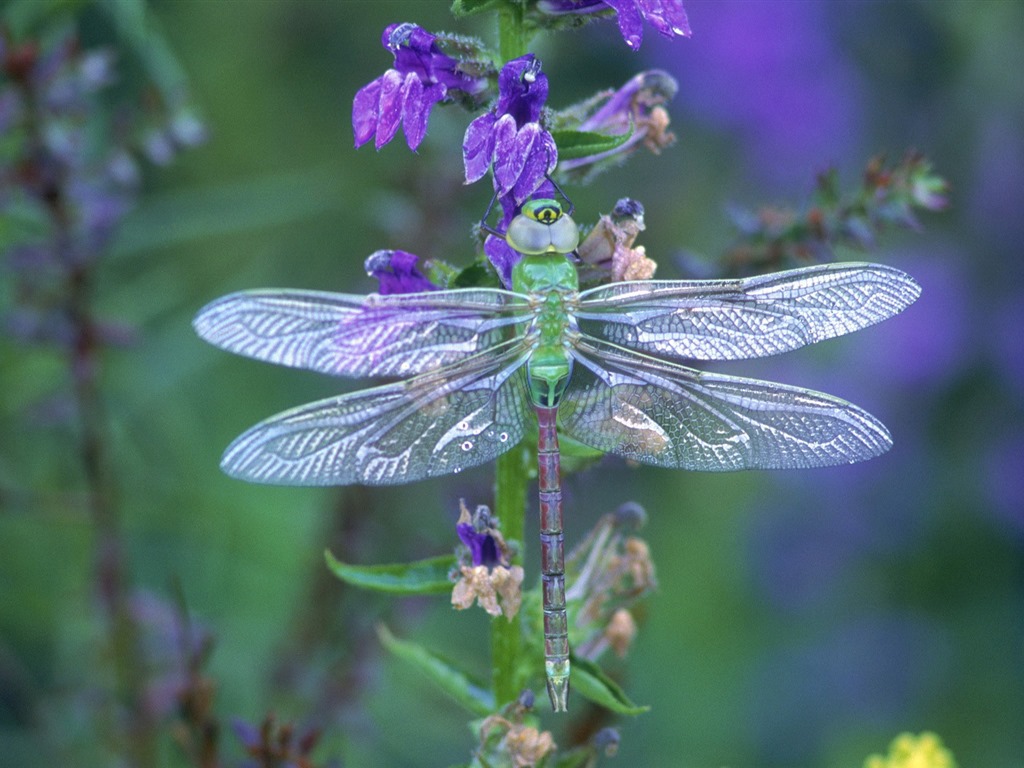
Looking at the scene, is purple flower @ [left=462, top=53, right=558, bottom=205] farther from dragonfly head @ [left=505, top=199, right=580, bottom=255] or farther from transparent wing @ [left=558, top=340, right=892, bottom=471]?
transparent wing @ [left=558, top=340, right=892, bottom=471]

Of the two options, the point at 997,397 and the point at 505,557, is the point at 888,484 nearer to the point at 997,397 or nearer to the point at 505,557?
the point at 997,397

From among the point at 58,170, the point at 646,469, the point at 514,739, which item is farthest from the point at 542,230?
the point at 646,469

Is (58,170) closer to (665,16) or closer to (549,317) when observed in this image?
(549,317)

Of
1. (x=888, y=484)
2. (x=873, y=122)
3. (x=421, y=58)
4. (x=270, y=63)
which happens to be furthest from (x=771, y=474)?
(x=421, y=58)

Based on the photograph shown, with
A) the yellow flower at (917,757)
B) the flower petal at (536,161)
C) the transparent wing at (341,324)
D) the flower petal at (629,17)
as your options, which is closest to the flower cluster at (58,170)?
the transparent wing at (341,324)

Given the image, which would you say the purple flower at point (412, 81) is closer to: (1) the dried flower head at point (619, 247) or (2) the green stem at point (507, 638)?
(1) the dried flower head at point (619, 247)

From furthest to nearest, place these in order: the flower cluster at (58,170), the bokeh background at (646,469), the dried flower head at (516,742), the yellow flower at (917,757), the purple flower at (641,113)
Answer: the bokeh background at (646,469), the flower cluster at (58,170), the yellow flower at (917,757), the purple flower at (641,113), the dried flower head at (516,742)
